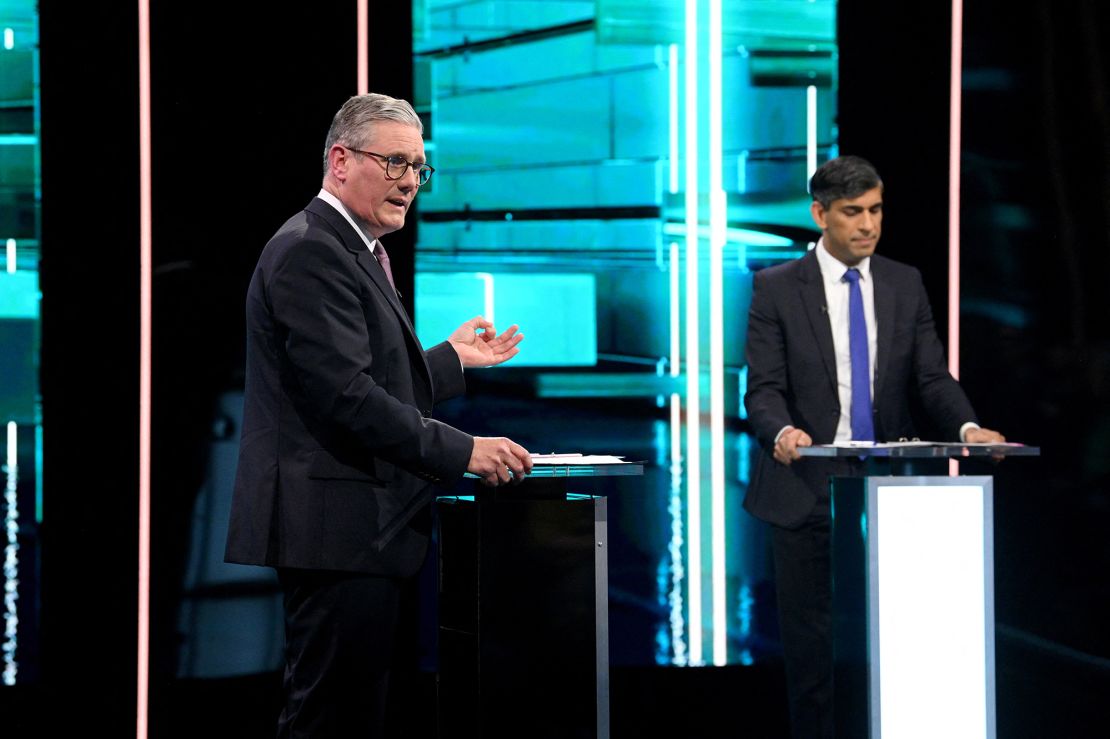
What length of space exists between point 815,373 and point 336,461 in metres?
1.47

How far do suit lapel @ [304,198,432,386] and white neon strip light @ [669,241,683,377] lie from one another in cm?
182

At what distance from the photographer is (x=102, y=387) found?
3.82m

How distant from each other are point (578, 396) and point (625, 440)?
0.21 m

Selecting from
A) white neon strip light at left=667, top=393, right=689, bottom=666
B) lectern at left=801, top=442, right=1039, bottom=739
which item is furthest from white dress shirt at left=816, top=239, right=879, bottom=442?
white neon strip light at left=667, top=393, right=689, bottom=666

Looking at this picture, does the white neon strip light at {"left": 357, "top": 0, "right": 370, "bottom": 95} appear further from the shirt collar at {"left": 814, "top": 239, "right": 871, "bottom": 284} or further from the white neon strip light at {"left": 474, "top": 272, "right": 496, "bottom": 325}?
the shirt collar at {"left": 814, "top": 239, "right": 871, "bottom": 284}

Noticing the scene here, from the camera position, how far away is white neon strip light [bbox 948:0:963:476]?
166 inches

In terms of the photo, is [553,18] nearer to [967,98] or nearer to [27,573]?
[967,98]

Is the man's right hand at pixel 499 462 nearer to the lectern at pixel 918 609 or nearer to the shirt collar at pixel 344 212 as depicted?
the shirt collar at pixel 344 212

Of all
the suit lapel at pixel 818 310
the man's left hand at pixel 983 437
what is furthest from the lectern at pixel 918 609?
the suit lapel at pixel 818 310

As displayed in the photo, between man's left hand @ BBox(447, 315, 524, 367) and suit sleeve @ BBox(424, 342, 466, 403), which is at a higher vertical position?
man's left hand @ BBox(447, 315, 524, 367)

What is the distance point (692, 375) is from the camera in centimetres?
425

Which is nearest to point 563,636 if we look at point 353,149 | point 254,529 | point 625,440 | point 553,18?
point 254,529

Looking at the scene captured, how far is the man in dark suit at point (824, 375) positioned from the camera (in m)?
3.28

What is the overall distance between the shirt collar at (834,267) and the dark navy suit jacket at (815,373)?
0.02 meters
